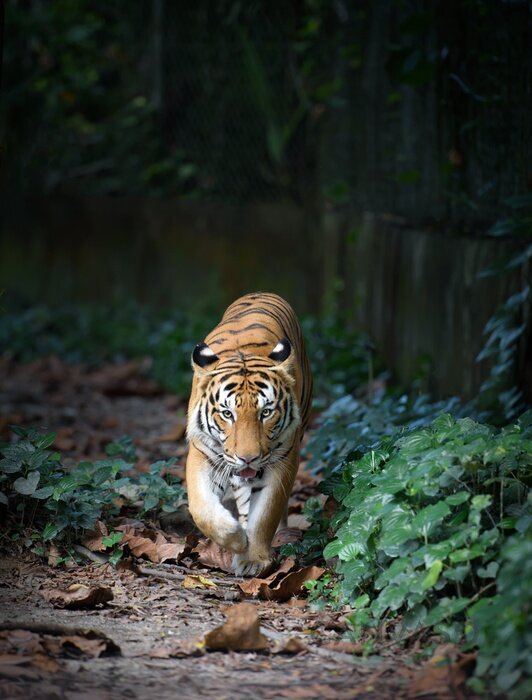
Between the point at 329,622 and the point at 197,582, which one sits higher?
the point at 329,622

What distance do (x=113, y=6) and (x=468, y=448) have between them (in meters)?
11.3

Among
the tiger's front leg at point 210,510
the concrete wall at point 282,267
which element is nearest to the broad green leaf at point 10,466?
the tiger's front leg at point 210,510

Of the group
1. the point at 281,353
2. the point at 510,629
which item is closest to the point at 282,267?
the point at 281,353

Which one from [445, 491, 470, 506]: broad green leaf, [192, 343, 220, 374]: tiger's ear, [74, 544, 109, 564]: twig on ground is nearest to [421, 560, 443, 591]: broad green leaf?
[445, 491, 470, 506]: broad green leaf

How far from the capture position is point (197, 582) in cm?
464

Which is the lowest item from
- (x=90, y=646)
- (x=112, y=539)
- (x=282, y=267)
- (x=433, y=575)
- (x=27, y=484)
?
(x=282, y=267)

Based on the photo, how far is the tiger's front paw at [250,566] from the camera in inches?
187

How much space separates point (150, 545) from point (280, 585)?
2.19 feet

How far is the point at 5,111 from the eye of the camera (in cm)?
1429

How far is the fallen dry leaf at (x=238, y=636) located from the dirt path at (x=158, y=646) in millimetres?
25

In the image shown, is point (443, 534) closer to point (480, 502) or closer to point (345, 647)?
point (480, 502)

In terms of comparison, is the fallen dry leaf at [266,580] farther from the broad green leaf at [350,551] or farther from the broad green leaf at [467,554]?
the broad green leaf at [467,554]

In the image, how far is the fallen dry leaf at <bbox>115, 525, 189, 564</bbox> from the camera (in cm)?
483

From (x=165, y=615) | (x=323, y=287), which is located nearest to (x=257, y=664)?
(x=165, y=615)
